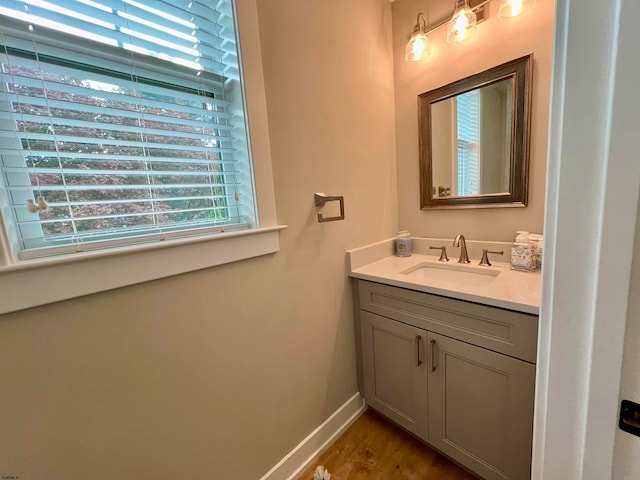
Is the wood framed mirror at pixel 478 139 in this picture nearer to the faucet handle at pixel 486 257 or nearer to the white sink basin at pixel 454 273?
the faucet handle at pixel 486 257

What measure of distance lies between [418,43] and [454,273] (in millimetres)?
1305

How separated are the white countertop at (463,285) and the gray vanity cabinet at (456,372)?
0.14 ft

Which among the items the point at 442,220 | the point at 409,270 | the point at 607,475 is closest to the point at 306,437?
the point at 409,270

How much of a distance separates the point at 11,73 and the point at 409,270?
1643 mm

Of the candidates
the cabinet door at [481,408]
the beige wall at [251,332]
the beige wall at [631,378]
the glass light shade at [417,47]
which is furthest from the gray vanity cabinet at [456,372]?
the glass light shade at [417,47]

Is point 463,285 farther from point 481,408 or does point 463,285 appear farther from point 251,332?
point 251,332

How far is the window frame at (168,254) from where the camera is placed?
2.08 ft

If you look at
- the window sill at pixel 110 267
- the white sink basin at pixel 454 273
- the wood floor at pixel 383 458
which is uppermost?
the window sill at pixel 110 267

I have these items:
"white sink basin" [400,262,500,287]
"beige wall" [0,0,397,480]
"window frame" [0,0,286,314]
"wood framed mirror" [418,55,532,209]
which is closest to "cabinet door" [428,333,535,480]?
"white sink basin" [400,262,500,287]


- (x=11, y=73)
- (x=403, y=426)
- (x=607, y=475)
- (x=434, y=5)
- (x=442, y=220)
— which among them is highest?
(x=434, y=5)

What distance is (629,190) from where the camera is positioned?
354mm

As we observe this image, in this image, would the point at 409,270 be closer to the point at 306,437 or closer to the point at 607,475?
the point at 306,437

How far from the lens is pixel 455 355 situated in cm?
115

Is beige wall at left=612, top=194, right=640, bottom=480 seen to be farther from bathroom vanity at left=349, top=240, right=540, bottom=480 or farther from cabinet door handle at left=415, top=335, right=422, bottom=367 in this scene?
cabinet door handle at left=415, top=335, right=422, bottom=367
